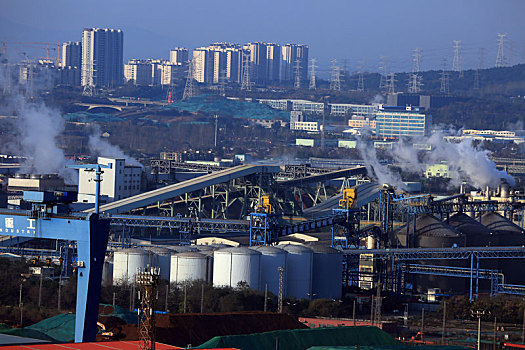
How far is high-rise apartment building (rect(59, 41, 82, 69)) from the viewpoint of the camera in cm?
11381

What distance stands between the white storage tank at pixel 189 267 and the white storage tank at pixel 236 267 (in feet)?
1.15

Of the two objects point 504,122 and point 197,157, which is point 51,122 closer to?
point 197,157

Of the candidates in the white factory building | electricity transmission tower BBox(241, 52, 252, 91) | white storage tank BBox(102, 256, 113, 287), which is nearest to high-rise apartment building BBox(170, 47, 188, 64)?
electricity transmission tower BBox(241, 52, 252, 91)

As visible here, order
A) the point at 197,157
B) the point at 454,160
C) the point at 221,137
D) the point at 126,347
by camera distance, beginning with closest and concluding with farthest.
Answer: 1. the point at 126,347
2. the point at 454,160
3. the point at 197,157
4. the point at 221,137

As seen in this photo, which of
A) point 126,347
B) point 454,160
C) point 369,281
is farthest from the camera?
point 454,160

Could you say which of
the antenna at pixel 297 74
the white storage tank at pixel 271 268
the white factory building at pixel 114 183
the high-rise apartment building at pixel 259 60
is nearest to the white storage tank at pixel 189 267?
the white storage tank at pixel 271 268

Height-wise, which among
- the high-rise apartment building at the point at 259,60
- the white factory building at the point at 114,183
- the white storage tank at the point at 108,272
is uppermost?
the high-rise apartment building at the point at 259,60

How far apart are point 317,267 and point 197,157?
42329 millimetres

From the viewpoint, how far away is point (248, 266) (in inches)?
1013

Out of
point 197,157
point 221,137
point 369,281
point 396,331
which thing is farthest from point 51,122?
point 396,331

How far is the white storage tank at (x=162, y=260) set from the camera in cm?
2663

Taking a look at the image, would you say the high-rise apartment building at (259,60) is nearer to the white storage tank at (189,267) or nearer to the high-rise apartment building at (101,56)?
the high-rise apartment building at (101,56)

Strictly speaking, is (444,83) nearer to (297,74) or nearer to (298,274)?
(297,74)

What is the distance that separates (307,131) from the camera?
306 feet
